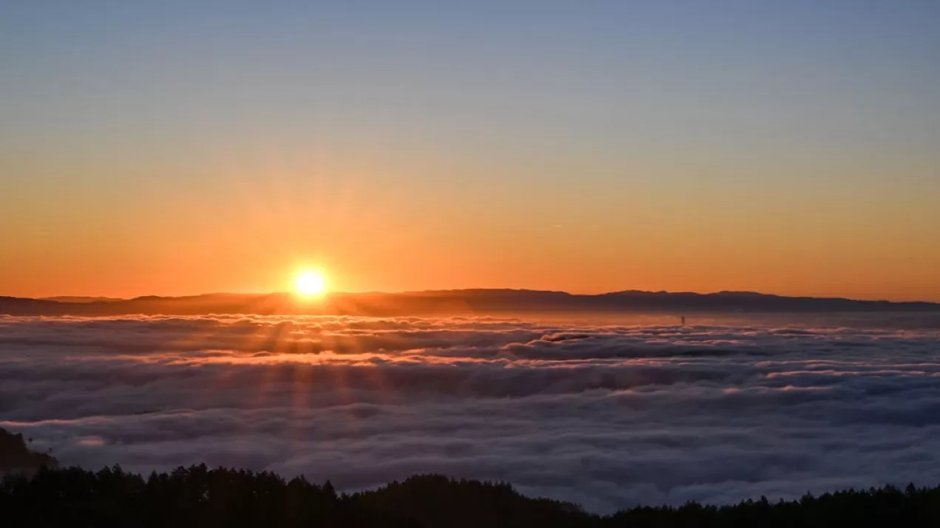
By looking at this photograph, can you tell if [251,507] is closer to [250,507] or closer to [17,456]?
[250,507]

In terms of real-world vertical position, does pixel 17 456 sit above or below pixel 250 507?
below

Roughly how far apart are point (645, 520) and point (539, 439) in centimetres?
4176

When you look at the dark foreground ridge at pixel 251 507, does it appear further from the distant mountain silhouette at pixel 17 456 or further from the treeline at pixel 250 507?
the distant mountain silhouette at pixel 17 456

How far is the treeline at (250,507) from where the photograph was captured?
16125 millimetres

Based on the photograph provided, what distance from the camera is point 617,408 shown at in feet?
242

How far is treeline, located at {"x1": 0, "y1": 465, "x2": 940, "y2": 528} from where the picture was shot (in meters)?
16.1

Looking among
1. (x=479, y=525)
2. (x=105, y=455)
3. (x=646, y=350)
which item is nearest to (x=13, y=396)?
(x=105, y=455)

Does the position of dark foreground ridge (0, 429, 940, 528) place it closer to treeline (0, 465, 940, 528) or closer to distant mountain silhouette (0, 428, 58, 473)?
treeline (0, 465, 940, 528)

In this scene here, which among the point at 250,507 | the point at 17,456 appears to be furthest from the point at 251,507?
the point at 17,456

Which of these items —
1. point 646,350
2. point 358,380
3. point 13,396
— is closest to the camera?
point 13,396

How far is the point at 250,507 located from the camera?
55.2 ft

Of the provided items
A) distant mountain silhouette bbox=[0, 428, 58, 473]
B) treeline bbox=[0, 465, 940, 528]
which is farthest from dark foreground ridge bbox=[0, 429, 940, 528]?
distant mountain silhouette bbox=[0, 428, 58, 473]

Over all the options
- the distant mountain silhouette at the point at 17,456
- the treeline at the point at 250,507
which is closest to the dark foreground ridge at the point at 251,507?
the treeline at the point at 250,507

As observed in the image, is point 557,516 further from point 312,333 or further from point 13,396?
point 312,333
